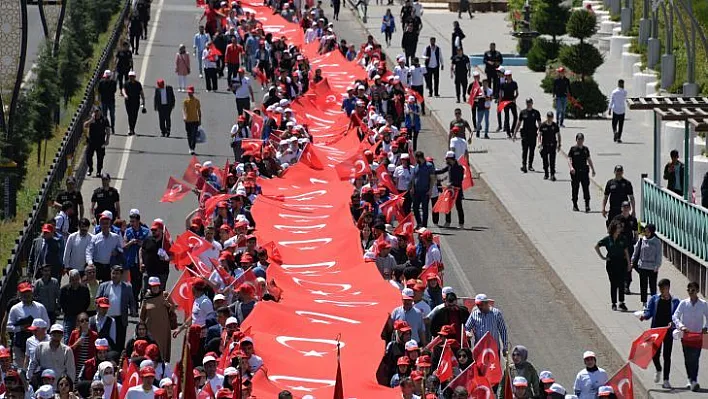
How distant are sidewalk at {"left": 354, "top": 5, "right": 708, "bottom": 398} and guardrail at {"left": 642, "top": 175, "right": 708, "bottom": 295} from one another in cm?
26

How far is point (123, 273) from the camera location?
23984 millimetres

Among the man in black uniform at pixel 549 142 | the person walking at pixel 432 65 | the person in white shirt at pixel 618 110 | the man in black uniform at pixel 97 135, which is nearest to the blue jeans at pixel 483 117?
the person in white shirt at pixel 618 110

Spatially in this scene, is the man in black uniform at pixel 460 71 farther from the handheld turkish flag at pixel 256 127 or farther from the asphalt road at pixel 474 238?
the handheld turkish flag at pixel 256 127

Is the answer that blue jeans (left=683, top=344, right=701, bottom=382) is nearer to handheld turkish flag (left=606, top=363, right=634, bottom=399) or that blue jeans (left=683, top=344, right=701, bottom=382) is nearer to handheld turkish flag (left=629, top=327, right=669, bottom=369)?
handheld turkish flag (left=629, top=327, right=669, bottom=369)

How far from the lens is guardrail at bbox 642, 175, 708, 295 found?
28.8 m

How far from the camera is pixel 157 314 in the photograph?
22.9 m

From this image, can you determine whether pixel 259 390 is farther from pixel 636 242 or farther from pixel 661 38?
pixel 661 38

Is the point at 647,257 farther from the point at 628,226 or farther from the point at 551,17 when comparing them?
the point at 551,17

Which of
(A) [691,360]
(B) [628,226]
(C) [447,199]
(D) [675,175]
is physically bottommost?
(C) [447,199]

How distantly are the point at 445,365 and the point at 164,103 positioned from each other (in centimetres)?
1942

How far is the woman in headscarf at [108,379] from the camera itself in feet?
65.3

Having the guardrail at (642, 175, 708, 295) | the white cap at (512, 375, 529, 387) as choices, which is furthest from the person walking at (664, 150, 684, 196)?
the white cap at (512, 375, 529, 387)

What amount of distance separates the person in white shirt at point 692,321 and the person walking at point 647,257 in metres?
3.39

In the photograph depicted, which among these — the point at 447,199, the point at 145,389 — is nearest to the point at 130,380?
the point at 145,389
